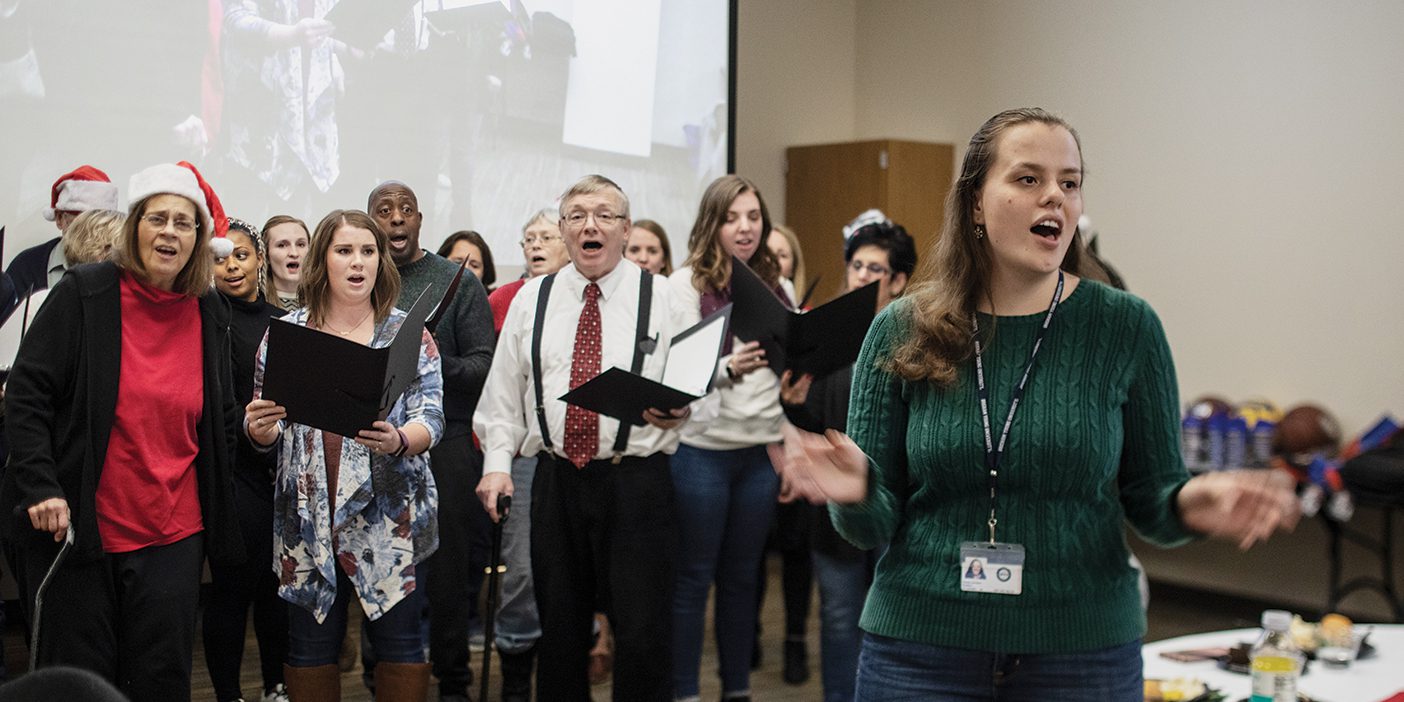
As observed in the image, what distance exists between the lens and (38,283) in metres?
4.15

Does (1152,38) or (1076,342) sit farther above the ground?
(1152,38)

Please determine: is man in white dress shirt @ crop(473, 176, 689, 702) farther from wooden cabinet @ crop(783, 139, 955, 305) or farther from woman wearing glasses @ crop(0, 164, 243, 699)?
wooden cabinet @ crop(783, 139, 955, 305)

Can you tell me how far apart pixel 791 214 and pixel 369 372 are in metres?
5.22

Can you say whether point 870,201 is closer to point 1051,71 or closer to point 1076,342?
point 1051,71

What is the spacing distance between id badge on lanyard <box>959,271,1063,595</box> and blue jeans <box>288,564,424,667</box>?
1.83m

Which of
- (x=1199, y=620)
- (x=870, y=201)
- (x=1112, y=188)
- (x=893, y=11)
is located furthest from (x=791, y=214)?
(x=1199, y=620)

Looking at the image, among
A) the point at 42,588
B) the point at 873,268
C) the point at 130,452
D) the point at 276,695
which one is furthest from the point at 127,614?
the point at 873,268

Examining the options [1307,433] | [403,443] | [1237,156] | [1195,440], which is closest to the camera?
[403,443]

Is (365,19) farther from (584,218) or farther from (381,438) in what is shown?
(381,438)

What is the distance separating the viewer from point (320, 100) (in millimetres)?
4820

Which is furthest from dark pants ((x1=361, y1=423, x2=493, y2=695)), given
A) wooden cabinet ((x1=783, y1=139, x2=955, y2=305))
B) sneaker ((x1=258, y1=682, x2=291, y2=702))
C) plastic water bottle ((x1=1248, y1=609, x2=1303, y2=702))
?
wooden cabinet ((x1=783, y1=139, x2=955, y2=305))

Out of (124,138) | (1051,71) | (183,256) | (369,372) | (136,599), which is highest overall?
(1051,71)

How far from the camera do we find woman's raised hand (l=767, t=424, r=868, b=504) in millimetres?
1669

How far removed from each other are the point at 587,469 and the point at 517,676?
3.44ft
